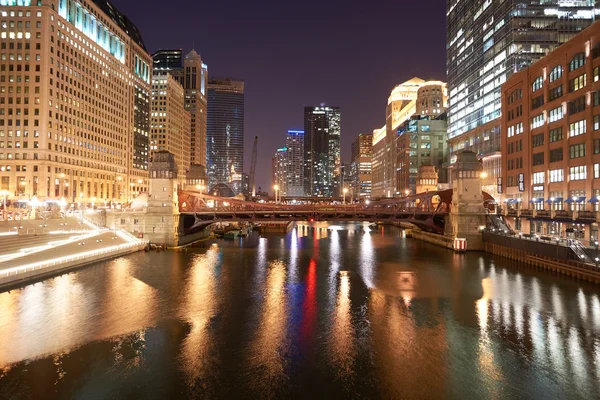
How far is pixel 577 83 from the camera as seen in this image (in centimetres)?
6266

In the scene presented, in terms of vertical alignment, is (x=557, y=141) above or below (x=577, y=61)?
below

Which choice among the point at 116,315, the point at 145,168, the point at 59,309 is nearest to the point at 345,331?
the point at 116,315

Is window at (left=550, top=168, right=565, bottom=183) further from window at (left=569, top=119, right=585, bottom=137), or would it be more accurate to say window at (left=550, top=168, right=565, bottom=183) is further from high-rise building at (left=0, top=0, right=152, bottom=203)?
high-rise building at (left=0, top=0, right=152, bottom=203)

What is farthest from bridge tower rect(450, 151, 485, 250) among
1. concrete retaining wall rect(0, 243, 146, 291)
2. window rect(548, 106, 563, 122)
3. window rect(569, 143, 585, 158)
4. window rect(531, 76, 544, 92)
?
concrete retaining wall rect(0, 243, 146, 291)

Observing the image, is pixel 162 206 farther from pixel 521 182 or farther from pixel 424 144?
pixel 424 144

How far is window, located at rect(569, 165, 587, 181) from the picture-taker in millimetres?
60812

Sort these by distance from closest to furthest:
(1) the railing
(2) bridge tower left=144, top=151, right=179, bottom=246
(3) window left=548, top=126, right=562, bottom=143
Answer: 1. (1) the railing
2. (3) window left=548, top=126, right=562, bottom=143
3. (2) bridge tower left=144, top=151, right=179, bottom=246

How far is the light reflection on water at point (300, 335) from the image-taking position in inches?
802

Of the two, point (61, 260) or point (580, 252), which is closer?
point (580, 252)

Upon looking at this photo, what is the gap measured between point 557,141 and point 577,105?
24.7ft

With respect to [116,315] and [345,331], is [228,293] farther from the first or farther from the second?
[345,331]

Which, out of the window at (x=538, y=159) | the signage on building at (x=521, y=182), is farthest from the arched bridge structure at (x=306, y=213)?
the window at (x=538, y=159)

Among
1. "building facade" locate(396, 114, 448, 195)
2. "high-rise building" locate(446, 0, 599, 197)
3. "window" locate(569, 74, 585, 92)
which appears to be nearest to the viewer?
"window" locate(569, 74, 585, 92)

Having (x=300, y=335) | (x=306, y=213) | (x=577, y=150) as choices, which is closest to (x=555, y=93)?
(x=577, y=150)
